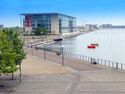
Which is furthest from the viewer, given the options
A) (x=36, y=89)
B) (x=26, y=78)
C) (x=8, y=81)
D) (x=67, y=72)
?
(x=67, y=72)

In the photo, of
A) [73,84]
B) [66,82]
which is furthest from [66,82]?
[73,84]

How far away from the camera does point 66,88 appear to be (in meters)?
33.2

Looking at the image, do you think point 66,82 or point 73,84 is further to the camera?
point 66,82

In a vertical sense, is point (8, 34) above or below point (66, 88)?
above

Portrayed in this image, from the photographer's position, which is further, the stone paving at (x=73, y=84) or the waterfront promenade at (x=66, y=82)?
the waterfront promenade at (x=66, y=82)

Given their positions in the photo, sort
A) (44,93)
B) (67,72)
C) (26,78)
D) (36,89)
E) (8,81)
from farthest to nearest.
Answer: (67,72)
(26,78)
(8,81)
(36,89)
(44,93)

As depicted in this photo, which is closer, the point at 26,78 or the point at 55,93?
the point at 55,93

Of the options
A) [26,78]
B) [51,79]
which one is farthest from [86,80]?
[26,78]

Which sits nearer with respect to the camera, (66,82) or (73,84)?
(73,84)

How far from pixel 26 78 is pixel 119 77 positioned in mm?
11047

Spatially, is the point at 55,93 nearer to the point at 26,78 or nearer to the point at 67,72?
the point at 26,78

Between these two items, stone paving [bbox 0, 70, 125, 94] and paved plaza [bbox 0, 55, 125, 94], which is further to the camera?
paved plaza [bbox 0, 55, 125, 94]

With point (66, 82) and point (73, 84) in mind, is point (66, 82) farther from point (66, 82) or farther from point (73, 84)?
point (73, 84)

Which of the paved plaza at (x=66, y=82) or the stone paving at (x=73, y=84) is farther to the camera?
the paved plaza at (x=66, y=82)
